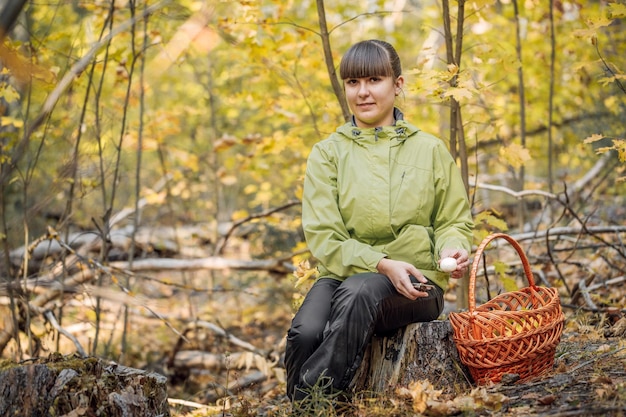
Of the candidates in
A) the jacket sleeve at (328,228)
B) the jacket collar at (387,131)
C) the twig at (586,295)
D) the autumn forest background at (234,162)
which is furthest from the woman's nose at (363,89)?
the twig at (586,295)

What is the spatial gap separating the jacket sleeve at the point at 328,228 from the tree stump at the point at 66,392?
885 millimetres

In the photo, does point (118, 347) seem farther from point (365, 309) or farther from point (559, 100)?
point (559, 100)

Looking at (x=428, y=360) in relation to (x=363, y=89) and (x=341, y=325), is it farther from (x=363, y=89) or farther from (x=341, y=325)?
(x=363, y=89)

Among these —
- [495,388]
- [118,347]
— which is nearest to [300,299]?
[495,388]

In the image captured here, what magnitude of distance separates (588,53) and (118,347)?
5661mm

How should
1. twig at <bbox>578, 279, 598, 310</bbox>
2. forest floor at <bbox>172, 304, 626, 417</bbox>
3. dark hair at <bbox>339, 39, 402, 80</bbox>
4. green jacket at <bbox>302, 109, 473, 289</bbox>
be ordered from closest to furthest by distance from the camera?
forest floor at <bbox>172, 304, 626, 417</bbox>, green jacket at <bbox>302, 109, 473, 289</bbox>, dark hair at <bbox>339, 39, 402, 80</bbox>, twig at <bbox>578, 279, 598, 310</bbox>

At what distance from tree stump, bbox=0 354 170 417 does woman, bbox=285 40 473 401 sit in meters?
0.61

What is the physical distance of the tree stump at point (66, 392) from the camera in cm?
229

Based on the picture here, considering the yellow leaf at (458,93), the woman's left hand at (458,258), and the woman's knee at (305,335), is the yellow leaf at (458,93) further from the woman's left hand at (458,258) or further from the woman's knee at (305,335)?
the woman's knee at (305,335)

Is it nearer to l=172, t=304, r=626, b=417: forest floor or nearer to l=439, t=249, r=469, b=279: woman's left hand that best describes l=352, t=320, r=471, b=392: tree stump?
l=172, t=304, r=626, b=417: forest floor

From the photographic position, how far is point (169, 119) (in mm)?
5625

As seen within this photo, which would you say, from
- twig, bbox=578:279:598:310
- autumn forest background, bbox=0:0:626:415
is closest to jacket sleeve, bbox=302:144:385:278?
autumn forest background, bbox=0:0:626:415

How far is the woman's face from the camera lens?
8.95ft

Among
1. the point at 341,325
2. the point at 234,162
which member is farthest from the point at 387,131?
the point at 234,162
